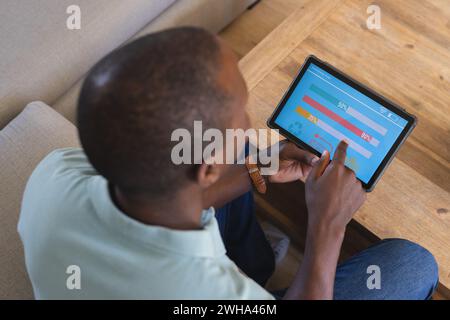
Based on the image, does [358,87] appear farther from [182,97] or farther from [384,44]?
[182,97]

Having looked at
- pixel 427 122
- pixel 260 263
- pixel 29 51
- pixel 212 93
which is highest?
pixel 212 93

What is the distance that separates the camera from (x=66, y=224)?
0.66 metres

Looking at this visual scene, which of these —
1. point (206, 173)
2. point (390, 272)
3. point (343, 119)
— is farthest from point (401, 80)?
point (206, 173)

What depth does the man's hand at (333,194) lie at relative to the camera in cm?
84

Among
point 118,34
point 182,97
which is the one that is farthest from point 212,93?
point 118,34

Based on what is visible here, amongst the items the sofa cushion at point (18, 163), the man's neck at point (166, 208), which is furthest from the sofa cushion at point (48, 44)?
the man's neck at point (166, 208)

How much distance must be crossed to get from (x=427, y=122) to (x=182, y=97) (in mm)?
767

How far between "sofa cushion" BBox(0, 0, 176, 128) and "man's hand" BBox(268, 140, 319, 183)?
65cm

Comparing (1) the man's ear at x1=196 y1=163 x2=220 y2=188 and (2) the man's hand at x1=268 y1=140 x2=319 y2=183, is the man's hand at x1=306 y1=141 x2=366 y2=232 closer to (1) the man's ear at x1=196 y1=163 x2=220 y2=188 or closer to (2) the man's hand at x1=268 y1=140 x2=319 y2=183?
(2) the man's hand at x1=268 y1=140 x2=319 y2=183

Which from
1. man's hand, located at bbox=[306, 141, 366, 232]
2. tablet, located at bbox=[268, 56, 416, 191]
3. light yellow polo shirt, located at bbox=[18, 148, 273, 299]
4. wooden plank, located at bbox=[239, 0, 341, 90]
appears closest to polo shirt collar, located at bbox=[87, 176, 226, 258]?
light yellow polo shirt, located at bbox=[18, 148, 273, 299]

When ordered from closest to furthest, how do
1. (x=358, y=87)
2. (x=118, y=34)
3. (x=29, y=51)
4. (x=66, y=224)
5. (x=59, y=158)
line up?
(x=66, y=224)
(x=59, y=158)
(x=358, y=87)
(x=29, y=51)
(x=118, y=34)

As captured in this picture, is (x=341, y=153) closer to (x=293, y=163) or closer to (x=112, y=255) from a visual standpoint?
(x=293, y=163)

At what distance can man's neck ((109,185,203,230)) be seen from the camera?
2.03ft

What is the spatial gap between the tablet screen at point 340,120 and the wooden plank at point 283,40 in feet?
0.53
